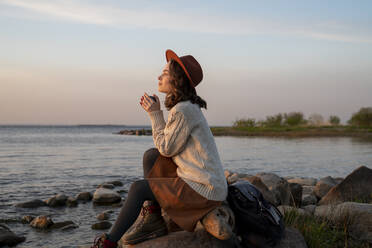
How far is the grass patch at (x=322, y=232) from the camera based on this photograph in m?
4.00

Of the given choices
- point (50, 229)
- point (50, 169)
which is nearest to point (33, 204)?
point (50, 229)

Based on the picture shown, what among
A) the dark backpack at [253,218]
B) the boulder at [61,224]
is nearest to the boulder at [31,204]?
the boulder at [61,224]

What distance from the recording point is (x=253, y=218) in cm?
323

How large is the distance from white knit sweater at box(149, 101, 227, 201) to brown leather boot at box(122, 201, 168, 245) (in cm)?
60

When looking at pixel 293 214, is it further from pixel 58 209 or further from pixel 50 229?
pixel 58 209

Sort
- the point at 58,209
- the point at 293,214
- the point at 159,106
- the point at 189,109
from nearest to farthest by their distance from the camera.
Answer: the point at 189,109 < the point at 159,106 < the point at 293,214 < the point at 58,209

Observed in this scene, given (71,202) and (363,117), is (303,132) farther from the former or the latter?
(71,202)

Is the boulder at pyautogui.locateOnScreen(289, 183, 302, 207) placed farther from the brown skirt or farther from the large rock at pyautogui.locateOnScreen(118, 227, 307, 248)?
the brown skirt

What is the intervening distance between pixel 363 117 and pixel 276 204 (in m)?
46.7

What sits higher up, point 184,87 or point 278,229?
point 184,87

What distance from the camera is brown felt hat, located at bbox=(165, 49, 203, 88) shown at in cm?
316

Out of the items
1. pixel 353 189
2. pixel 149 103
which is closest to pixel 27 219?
pixel 149 103

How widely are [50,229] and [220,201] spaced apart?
443 centimetres

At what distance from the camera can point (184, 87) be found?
3.19m
